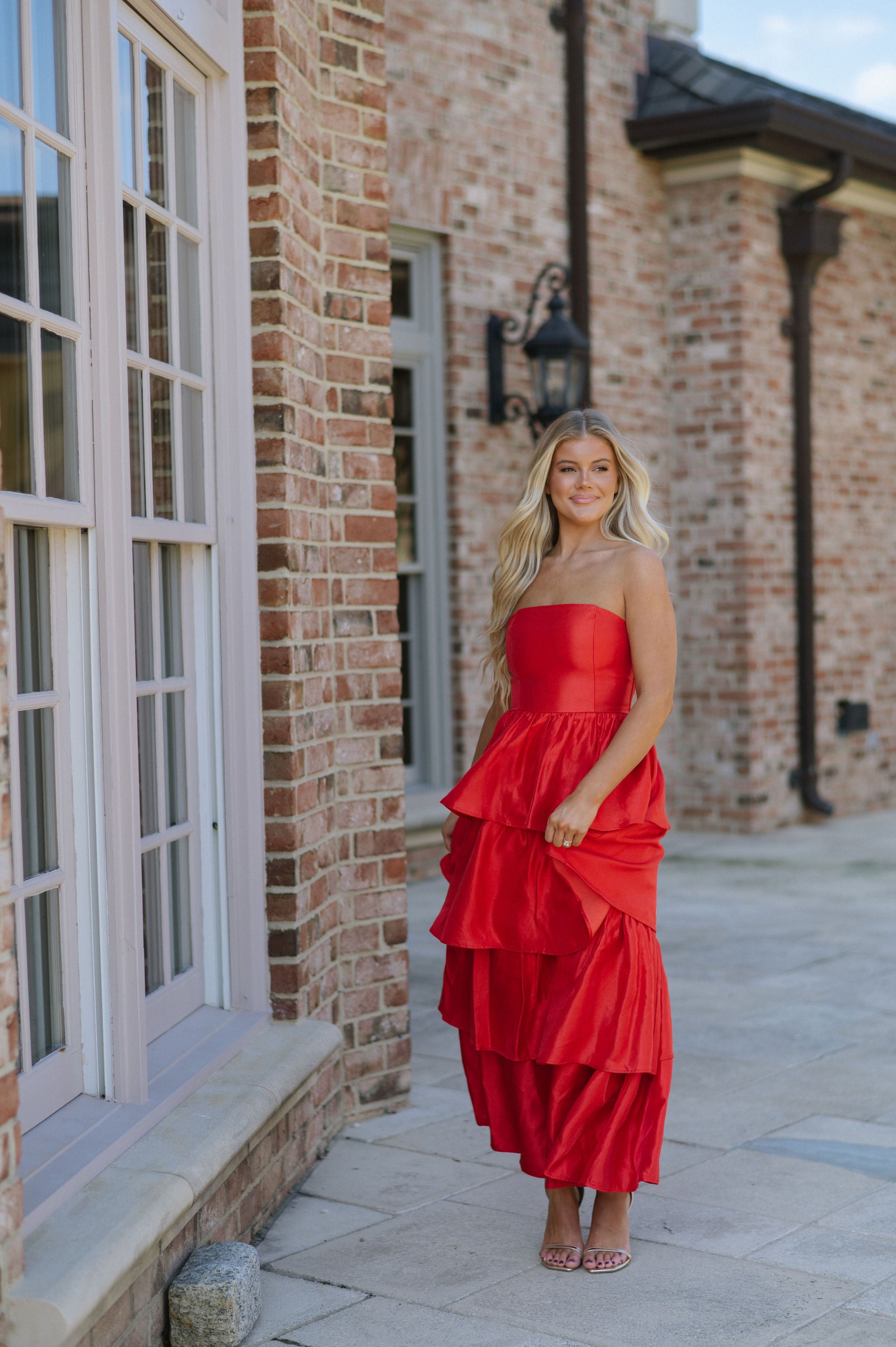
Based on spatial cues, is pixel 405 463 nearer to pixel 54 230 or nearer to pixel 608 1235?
pixel 54 230

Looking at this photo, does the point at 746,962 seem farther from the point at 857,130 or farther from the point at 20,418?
the point at 857,130

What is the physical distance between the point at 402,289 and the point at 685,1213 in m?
5.44

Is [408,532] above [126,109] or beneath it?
beneath

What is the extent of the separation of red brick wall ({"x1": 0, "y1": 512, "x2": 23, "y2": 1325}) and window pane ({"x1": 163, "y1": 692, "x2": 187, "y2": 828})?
1179 mm

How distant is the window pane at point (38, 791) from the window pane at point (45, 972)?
0.21ft

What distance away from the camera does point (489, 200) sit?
7.90m

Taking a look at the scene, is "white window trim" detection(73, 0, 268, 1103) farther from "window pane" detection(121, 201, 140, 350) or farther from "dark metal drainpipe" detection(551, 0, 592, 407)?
"dark metal drainpipe" detection(551, 0, 592, 407)

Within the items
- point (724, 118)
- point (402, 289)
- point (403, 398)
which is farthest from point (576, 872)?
point (724, 118)

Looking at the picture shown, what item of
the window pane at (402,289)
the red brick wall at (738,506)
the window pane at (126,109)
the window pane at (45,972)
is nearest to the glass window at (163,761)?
the window pane at (45,972)

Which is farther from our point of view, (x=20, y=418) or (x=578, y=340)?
(x=578, y=340)

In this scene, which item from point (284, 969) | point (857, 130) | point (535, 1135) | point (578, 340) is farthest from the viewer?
point (857, 130)

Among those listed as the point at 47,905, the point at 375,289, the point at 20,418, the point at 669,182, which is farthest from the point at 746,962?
the point at 669,182

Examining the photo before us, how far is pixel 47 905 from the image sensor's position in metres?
2.70

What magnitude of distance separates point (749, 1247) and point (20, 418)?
220 cm
